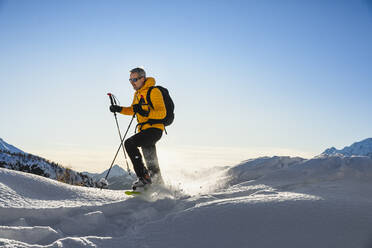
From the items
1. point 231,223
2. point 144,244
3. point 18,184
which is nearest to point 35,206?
point 18,184

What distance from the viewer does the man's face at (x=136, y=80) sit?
5453 mm

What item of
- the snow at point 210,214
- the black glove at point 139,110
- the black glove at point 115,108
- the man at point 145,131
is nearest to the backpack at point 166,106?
the man at point 145,131

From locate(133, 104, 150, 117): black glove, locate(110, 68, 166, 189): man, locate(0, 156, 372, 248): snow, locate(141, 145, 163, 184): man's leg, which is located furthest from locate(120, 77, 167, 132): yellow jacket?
locate(0, 156, 372, 248): snow

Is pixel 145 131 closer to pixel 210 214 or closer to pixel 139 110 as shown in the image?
pixel 139 110

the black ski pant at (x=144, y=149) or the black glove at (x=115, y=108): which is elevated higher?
the black glove at (x=115, y=108)

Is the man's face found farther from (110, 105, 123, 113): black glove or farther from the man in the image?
(110, 105, 123, 113): black glove

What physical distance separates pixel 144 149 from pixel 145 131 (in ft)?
1.21

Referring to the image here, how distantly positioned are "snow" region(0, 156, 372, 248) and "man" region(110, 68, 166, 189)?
0.83 meters

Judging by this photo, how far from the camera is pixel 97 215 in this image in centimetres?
304

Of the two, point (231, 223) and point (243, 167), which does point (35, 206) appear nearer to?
point (231, 223)

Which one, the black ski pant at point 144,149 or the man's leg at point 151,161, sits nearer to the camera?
the black ski pant at point 144,149

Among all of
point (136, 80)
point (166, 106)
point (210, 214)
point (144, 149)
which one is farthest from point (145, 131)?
point (210, 214)

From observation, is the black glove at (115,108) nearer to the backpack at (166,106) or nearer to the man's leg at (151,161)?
the backpack at (166,106)

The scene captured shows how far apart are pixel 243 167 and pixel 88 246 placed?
3.59 meters
